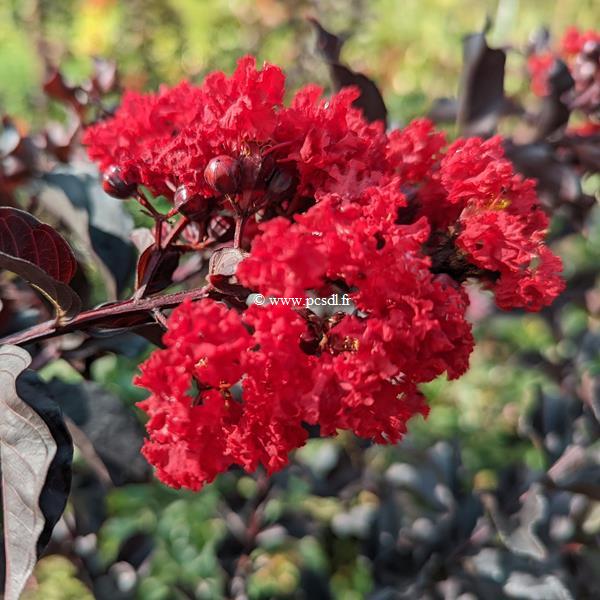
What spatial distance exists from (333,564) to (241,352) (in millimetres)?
1533

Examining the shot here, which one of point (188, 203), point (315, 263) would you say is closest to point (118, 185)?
point (188, 203)

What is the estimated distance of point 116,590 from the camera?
1.43 m

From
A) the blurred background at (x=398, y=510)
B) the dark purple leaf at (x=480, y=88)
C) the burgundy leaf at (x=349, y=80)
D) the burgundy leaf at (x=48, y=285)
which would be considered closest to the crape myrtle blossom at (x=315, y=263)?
the burgundy leaf at (x=48, y=285)

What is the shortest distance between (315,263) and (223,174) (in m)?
0.14

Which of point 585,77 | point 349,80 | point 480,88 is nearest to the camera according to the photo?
point 349,80

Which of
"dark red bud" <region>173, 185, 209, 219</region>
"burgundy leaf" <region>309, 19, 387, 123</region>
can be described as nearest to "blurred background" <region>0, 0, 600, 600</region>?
"burgundy leaf" <region>309, 19, 387, 123</region>

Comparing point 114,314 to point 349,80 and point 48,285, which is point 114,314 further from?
point 349,80

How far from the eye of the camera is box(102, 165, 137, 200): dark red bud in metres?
0.78

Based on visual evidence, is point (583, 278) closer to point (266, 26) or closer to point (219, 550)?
point (219, 550)

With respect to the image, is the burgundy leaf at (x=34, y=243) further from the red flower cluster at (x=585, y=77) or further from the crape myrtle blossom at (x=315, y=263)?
the red flower cluster at (x=585, y=77)

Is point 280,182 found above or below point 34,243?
above

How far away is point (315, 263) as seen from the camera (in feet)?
1.94

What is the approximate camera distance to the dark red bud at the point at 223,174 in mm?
670

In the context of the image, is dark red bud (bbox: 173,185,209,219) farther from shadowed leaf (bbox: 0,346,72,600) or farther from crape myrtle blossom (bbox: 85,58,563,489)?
shadowed leaf (bbox: 0,346,72,600)
